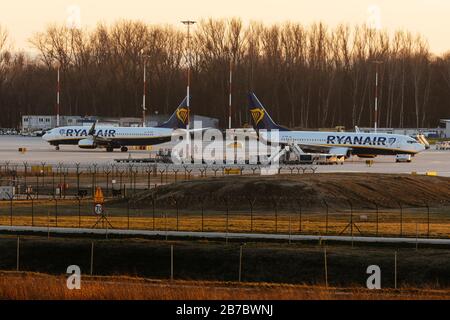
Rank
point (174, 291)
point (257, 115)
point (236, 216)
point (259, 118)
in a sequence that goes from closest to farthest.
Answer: point (174, 291)
point (236, 216)
point (259, 118)
point (257, 115)

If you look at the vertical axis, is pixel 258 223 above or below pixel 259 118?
below

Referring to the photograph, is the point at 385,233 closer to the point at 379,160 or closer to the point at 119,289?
the point at 119,289

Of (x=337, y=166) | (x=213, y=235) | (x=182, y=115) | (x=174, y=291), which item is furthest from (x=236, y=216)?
(x=182, y=115)

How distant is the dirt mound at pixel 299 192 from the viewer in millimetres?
71812

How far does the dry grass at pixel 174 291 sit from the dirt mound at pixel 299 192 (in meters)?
27.5

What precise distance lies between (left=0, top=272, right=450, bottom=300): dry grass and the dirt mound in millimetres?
27480

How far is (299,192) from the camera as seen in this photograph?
7344cm

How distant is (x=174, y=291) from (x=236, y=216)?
27.6m

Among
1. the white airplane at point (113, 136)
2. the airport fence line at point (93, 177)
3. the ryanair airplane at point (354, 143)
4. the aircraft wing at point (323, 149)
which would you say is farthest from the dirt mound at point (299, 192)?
the white airplane at point (113, 136)

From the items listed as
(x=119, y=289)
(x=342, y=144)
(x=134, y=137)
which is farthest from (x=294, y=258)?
(x=134, y=137)

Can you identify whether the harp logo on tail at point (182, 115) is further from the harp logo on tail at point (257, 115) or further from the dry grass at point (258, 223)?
the dry grass at point (258, 223)

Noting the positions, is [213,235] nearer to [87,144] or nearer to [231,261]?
[231,261]

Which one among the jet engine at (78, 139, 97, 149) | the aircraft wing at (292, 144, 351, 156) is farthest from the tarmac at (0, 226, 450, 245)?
the jet engine at (78, 139, 97, 149)

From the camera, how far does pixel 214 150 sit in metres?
132
